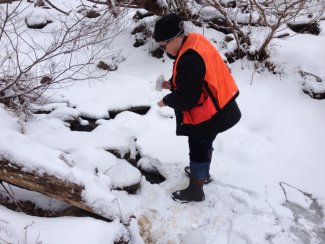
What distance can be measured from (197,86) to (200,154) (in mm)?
793

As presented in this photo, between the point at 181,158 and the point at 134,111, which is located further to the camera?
the point at 134,111

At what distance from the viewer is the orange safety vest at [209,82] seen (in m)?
2.42

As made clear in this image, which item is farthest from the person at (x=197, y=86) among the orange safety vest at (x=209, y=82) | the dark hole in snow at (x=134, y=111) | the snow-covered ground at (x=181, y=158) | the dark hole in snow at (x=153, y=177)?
the dark hole in snow at (x=134, y=111)

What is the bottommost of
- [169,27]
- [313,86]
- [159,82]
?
[313,86]

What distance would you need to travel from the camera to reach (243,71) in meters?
5.37

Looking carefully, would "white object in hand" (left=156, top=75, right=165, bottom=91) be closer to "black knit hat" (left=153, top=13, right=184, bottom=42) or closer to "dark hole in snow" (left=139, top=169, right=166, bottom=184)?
"black knit hat" (left=153, top=13, right=184, bottom=42)

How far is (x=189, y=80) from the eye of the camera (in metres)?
2.39

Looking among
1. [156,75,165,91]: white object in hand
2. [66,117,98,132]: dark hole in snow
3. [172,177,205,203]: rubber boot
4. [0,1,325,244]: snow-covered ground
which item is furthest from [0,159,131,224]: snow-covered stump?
[66,117,98,132]: dark hole in snow

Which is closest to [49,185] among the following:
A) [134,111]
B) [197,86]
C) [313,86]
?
[197,86]

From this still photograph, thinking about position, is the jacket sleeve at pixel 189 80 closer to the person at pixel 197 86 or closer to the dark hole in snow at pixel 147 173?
the person at pixel 197 86

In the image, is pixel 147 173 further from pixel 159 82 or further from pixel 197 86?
pixel 197 86

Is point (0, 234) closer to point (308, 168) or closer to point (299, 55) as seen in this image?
point (308, 168)

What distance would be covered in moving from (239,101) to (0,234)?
370 cm

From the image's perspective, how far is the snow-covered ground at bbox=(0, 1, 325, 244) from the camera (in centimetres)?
260
